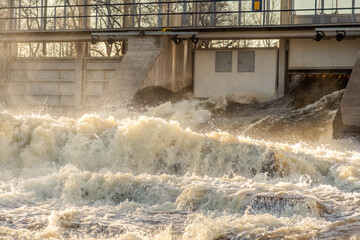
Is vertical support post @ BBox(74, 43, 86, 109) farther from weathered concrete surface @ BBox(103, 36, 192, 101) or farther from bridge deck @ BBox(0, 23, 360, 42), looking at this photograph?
weathered concrete surface @ BBox(103, 36, 192, 101)

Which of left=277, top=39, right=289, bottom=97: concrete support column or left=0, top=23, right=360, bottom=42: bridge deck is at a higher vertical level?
left=0, top=23, right=360, bottom=42: bridge deck

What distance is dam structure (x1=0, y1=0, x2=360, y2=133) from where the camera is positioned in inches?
796

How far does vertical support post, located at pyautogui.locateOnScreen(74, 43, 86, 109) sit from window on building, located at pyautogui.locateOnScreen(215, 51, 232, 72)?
213 inches

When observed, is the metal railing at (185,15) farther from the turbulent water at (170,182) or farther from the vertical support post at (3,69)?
the turbulent water at (170,182)

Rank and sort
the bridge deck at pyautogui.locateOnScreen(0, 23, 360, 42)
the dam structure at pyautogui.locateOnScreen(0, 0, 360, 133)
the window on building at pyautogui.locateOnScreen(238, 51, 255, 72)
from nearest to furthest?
1. the bridge deck at pyautogui.locateOnScreen(0, 23, 360, 42)
2. the dam structure at pyautogui.locateOnScreen(0, 0, 360, 133)
3. the window on building at pyautogui.locateOnScreen(238, 51, 255, 72)

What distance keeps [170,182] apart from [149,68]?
1072cm

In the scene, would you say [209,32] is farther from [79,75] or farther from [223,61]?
[79,75]

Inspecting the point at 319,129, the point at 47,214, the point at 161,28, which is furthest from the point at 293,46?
the point at 47,214

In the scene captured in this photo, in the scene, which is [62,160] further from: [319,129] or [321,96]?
[321,96]

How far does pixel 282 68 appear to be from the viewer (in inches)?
861

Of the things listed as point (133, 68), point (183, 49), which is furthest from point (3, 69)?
point (183, 49)

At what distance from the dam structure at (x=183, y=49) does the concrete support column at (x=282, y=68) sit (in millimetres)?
38

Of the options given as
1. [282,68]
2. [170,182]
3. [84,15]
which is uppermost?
[84,15]

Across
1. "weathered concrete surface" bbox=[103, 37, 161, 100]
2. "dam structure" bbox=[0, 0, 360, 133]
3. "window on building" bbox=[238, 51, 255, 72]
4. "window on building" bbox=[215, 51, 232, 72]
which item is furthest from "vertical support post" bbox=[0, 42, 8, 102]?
"window on building" bbox=[238, 51, 255, 72]
